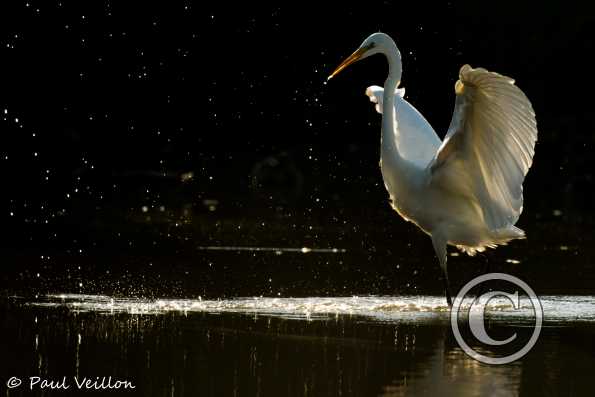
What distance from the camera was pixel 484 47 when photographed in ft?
92.9

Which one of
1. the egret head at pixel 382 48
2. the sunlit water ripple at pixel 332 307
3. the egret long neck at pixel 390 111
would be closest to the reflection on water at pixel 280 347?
the sunlit water ripple at pixel 332 307

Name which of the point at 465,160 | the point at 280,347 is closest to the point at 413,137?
the point at 465,160

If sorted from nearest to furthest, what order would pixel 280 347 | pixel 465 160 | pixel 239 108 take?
1. pixel 280 347
2. pixel 465 160
3. pixel 239 108

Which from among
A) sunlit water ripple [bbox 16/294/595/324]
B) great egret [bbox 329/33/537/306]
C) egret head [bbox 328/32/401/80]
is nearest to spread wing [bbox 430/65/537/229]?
great egret [bbox 329/33/537/306]

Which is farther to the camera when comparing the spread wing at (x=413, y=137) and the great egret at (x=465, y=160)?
the spread wing at (x=413, y=137)

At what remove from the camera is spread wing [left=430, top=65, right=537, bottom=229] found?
8.21 m

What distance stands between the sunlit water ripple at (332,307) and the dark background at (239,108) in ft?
20.0

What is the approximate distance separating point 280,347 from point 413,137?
10.7 feet

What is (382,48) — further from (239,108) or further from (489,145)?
(239,108)

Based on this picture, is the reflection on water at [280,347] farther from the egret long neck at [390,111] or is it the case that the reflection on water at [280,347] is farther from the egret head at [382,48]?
the egret head at [382,48]

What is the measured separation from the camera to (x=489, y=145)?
28.3 feet

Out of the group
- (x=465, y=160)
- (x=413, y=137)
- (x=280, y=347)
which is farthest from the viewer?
(x=413, y=137)

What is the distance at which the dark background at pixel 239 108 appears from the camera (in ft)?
60.7

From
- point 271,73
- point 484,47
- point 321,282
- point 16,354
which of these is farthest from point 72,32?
point 16,354
